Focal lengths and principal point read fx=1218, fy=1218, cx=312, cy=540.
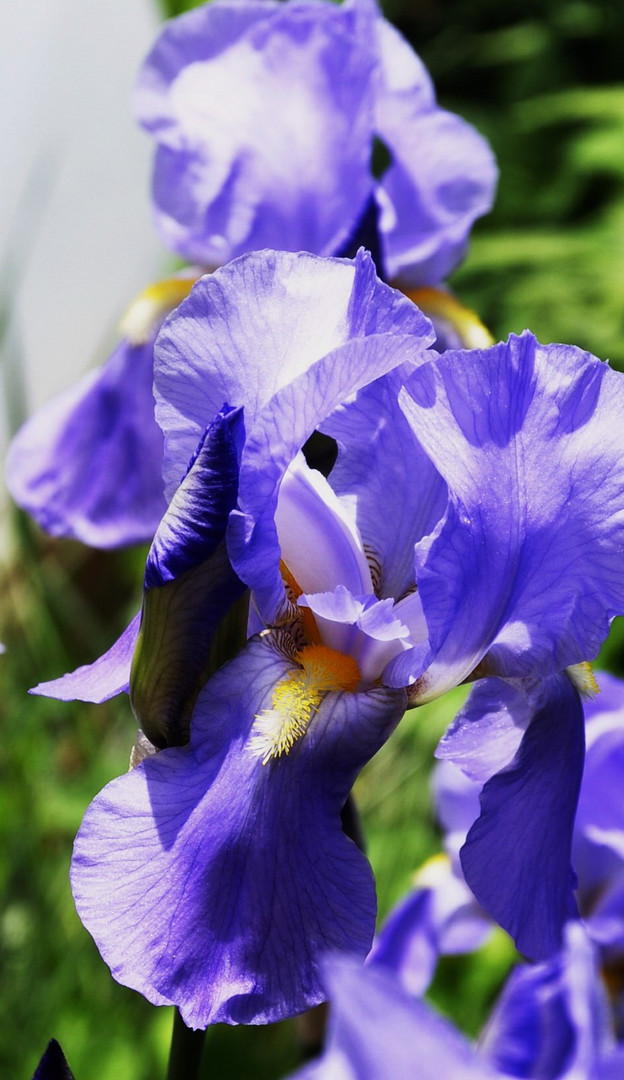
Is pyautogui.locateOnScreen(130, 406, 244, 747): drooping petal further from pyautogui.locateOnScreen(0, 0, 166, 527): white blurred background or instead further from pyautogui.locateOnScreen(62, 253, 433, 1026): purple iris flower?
pyautogui.locateOnScreen(0, 0, 166, 527): white blurred background

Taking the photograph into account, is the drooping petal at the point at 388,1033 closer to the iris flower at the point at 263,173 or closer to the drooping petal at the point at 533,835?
the drooping petal at the point at 533,835

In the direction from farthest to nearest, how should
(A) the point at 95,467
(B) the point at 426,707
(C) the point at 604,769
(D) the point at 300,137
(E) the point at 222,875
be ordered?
(B) the point at 426,707 < (A) the point at 95,467 < (D) the point at 300,137 < (C) the point at 604,769 < (E) the point at 222,875

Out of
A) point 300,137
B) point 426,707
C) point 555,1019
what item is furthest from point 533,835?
point 426,707

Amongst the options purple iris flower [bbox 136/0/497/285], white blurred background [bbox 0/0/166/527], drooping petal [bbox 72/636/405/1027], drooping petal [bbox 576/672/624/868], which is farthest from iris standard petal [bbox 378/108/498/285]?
white blurred background [bbox 0/0/166/527]

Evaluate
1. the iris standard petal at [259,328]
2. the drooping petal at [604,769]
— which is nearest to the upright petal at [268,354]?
the iris standard petal at [259,328]

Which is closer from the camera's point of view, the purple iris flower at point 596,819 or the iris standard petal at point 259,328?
the iris standard petal at point 259,328

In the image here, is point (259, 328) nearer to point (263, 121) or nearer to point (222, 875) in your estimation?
point (222, 875)
